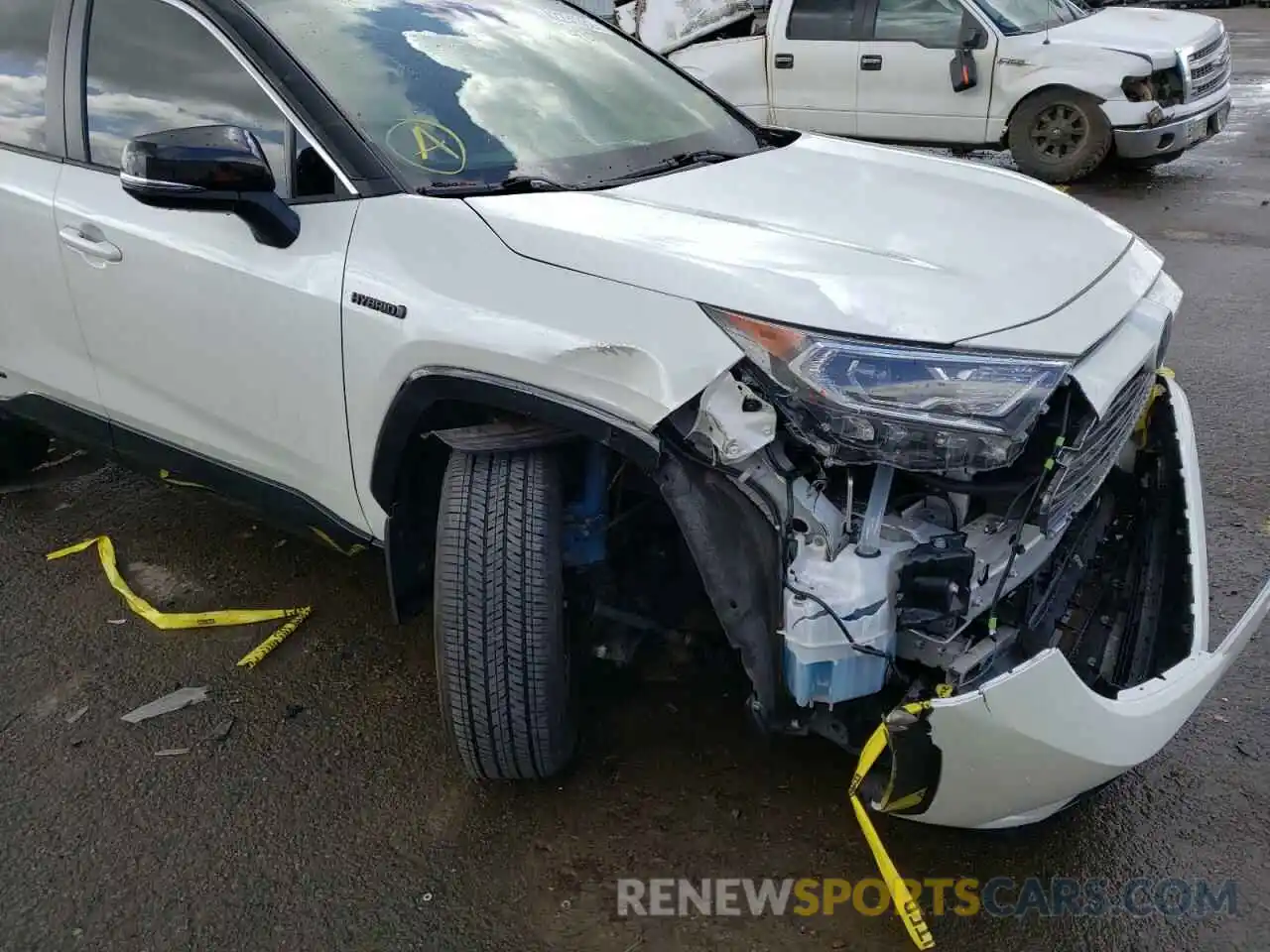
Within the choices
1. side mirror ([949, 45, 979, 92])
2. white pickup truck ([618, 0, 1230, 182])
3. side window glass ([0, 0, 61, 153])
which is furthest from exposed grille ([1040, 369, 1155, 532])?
side mirror ([949, 45, 979, 92])

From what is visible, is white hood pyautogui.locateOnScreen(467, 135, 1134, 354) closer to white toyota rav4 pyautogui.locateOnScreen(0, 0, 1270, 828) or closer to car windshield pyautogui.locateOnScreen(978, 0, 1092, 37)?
white toyota rav4 pyautogui.locateOnScreen(0, 0, 1270, 828)

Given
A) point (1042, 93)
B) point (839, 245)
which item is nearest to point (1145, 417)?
point (839, 245)

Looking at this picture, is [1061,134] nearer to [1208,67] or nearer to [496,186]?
[1208,67]

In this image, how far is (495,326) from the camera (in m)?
2.14

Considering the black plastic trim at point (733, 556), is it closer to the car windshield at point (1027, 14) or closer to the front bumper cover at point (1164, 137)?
the front bumper cover at point (1164, 137)

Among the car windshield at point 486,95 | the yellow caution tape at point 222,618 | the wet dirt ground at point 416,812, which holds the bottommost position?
the yellow caution tape at point 222,618

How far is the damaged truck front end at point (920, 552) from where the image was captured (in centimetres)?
184

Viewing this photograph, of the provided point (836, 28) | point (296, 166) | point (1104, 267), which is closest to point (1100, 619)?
point (1104, 267)

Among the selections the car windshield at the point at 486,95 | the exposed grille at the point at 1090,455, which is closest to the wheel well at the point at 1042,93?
the car windshield at the point at 486,95

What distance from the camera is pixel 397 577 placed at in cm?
248

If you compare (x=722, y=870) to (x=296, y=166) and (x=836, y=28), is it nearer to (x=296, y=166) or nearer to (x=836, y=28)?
(x=296, y=166)

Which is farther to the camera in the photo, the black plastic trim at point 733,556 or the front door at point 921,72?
the front door at point 921,72

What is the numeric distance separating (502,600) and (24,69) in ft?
7.54

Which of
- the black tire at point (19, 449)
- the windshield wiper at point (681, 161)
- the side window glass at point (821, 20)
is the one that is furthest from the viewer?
the side window glass at point (821, 20)
